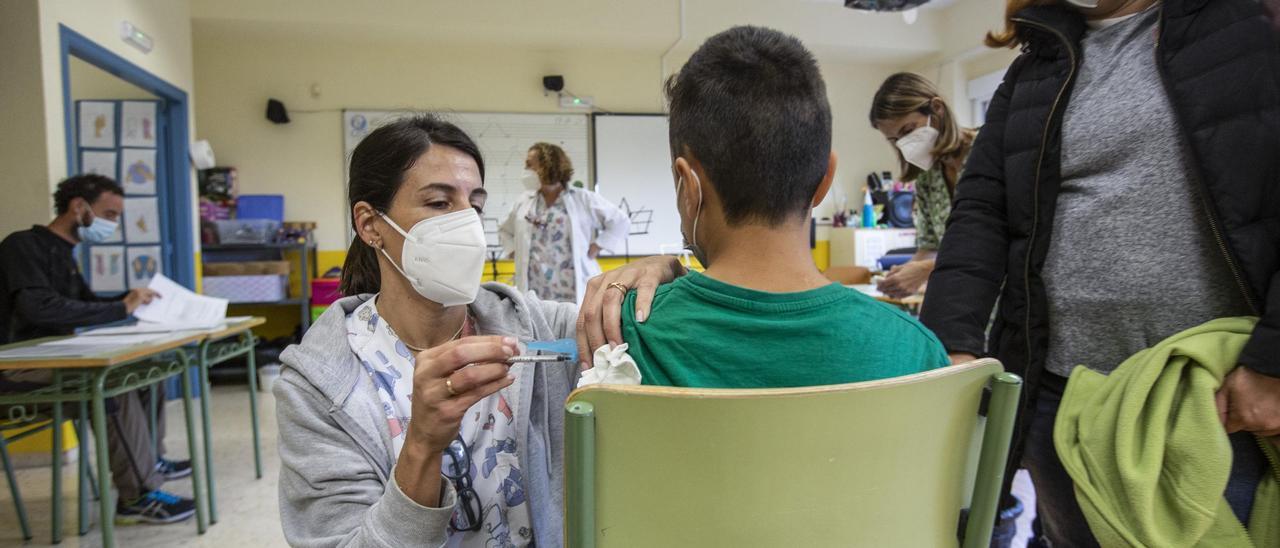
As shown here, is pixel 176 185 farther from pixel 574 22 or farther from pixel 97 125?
pixel 574 22

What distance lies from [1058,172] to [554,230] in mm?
3344

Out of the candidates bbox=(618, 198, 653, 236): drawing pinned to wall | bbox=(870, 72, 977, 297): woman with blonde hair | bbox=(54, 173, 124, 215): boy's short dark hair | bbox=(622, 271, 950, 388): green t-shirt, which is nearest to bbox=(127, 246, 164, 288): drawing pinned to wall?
bbox=(54, 173, 124, 215): boy's short dark hair

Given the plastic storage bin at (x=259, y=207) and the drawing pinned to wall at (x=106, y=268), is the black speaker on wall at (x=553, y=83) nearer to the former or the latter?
the plastic storage bin at (x=259, y=207)

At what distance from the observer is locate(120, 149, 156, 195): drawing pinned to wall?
4.30m

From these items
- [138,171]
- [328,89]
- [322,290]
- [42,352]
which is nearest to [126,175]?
[138,171]

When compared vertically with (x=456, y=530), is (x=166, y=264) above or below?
above

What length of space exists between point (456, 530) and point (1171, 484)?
3.02 feet

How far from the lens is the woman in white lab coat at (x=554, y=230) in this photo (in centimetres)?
410

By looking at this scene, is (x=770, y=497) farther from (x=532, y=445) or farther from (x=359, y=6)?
(x=359, y=6)

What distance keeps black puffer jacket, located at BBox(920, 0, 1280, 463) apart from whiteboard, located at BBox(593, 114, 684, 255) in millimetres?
4767

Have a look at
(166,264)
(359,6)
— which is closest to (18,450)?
(166,264)

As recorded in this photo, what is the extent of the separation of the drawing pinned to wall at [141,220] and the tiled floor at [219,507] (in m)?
1.36

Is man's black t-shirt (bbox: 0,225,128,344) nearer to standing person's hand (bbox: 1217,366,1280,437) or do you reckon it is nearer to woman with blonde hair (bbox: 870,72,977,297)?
woman with blonde hair (bbox: 870,72,977,297)

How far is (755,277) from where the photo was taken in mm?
756
